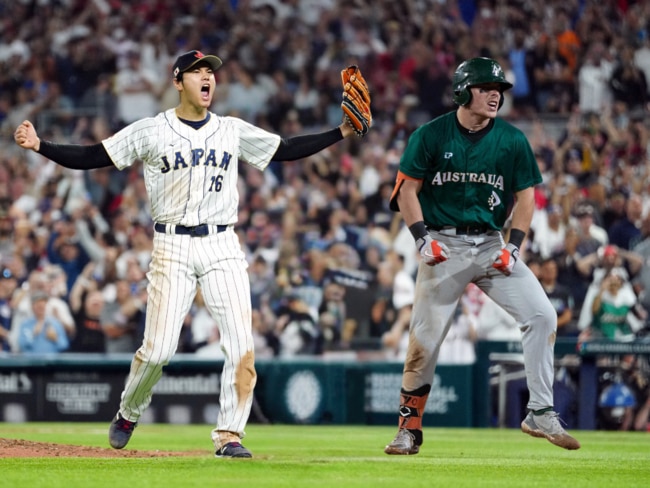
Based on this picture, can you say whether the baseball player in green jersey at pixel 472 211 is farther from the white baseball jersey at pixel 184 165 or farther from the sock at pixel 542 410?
the white baseball jersey at pixel 184 165

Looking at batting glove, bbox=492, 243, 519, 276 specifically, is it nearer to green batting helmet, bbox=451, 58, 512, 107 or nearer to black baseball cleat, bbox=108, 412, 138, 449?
green batting helmet, bbox=451, 58, 512, 107

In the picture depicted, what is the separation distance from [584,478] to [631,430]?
6395mm

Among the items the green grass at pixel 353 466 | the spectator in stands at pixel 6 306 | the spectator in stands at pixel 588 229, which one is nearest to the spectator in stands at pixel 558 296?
the spectator in stands at pixel 588 229

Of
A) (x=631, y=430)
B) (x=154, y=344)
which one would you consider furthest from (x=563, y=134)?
(x=154, y=344)

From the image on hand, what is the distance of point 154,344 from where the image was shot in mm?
7270

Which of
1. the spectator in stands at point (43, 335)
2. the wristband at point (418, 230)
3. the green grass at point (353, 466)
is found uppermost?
the wristband at point (418, 230)

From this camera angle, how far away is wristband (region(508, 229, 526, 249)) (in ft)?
24.8

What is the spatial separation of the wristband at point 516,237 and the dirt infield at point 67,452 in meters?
2.47

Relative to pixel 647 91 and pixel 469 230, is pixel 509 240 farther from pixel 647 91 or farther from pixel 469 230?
pixel 647 91

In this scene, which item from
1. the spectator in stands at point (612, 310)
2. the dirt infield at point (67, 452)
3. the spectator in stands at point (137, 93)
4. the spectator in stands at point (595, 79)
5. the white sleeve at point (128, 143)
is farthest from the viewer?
the spectator in stands at point (137, 93)

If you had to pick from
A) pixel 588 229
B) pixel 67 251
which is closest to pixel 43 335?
pixel 67 251

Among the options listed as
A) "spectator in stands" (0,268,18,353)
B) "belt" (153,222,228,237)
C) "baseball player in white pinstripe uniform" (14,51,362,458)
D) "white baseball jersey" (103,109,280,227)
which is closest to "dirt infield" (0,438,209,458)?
"baseball player in white pinstripe uniform" (14,51,362,458)

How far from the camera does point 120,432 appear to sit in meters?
7.61

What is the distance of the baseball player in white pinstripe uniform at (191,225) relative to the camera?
283 inches
